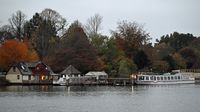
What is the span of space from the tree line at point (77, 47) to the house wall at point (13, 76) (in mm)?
2850

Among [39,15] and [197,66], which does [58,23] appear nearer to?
[39,15]

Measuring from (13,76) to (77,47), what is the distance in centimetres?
1461

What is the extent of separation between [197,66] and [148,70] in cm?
2883

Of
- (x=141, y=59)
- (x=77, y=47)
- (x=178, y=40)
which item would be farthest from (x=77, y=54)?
(x=178, y=40)

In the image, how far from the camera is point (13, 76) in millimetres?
101500

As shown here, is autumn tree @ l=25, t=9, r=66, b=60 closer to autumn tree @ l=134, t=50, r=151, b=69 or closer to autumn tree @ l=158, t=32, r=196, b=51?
autumn tree @ l=134, t=50, r=151, b=69

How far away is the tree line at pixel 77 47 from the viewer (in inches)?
4085

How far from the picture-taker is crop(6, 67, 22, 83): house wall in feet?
331

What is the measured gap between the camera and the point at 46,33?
11944 centimetres

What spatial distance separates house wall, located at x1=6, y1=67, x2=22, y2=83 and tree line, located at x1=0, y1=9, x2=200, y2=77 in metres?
2.85

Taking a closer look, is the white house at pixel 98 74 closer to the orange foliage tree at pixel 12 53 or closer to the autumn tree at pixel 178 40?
the orange foliage tree at pixel 12 53

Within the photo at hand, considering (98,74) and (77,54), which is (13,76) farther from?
(98,74)

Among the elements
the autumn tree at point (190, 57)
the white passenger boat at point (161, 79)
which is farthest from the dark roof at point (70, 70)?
the autumn tree at point (190, 57)

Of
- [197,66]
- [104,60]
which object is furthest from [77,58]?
[197,66]
